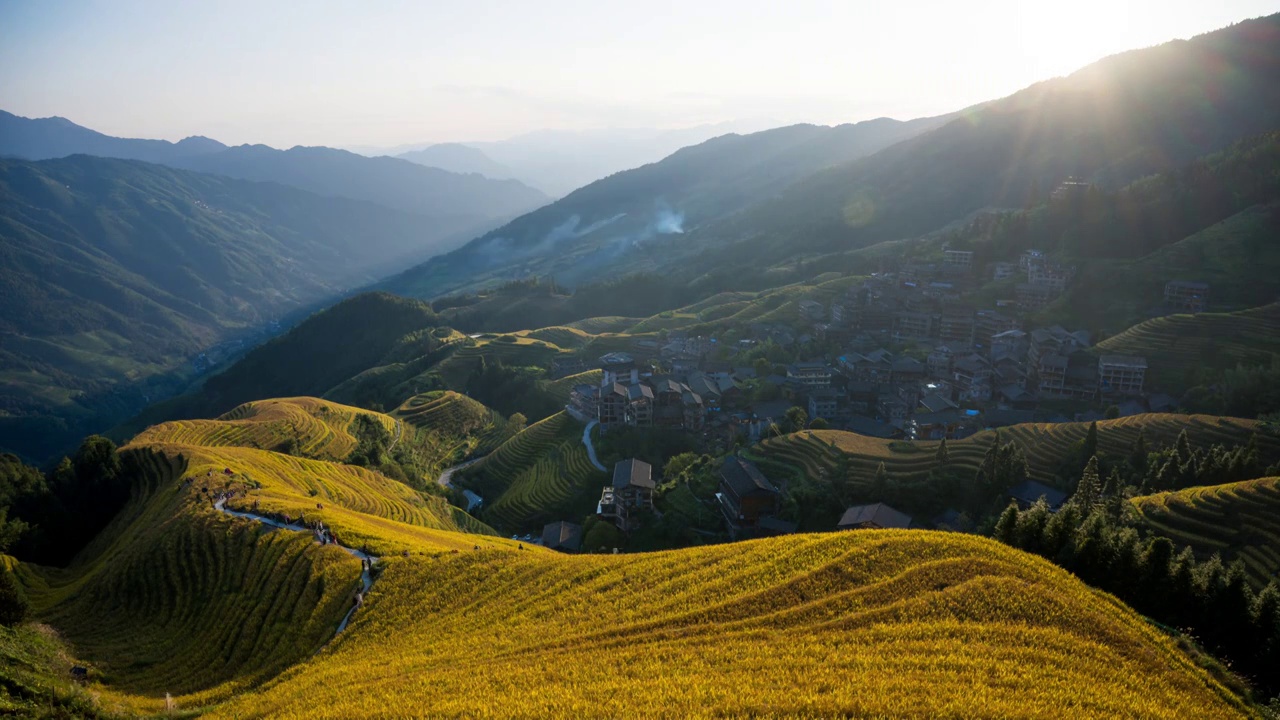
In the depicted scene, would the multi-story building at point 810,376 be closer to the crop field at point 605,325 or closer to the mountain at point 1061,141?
the crop field at point 605,325

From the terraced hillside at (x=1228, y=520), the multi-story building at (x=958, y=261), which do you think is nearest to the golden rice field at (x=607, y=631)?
the terraced hillside at (x=1228, y=520)

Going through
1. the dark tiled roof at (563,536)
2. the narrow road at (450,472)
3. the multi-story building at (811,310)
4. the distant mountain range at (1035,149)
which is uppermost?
the distant mountain range at (1035,149)

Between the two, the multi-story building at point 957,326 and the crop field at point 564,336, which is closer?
the multi-story building at point 957,326

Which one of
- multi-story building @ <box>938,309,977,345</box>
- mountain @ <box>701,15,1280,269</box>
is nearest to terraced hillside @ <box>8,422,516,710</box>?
multi-story building @ <box>938,309,977,345</box>

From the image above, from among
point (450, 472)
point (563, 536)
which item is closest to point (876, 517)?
point (563, 536)

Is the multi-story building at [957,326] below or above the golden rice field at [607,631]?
below

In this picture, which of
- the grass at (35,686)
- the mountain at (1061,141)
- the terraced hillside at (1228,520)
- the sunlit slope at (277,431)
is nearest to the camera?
the grass at (35,686)

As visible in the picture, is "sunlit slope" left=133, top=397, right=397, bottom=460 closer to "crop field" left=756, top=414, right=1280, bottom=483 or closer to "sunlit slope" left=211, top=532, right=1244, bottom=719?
"crop field" left=756, top=414, right=1280, bottom=483

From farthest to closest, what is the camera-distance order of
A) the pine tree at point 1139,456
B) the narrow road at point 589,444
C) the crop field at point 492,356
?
the crop field at point 492,356, the narrow road at point 589,444, the pine tree at point 1139,456
